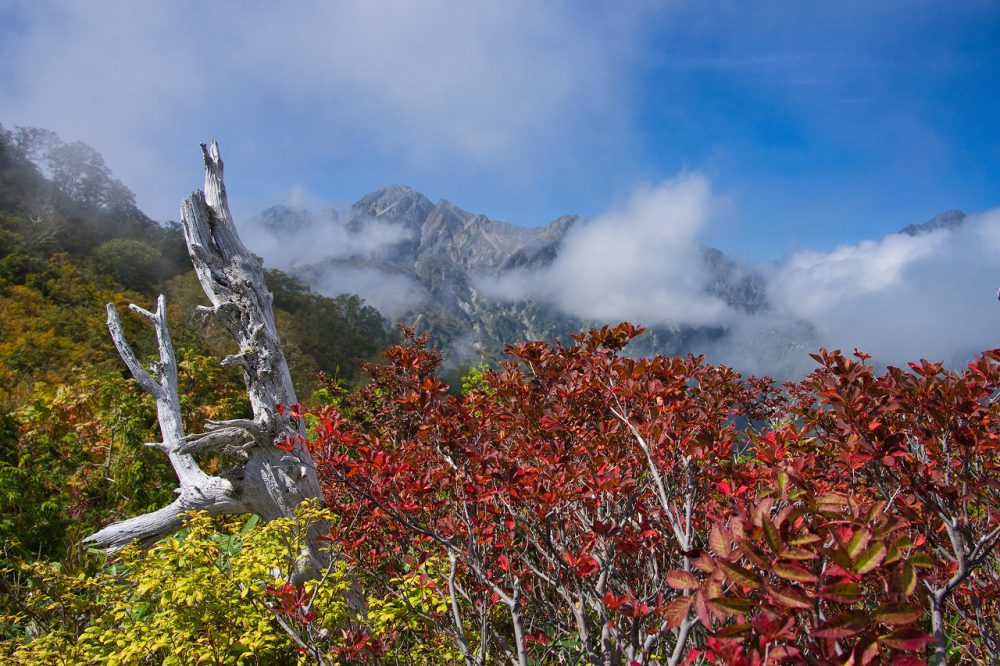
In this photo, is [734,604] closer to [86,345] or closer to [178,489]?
[178,489]

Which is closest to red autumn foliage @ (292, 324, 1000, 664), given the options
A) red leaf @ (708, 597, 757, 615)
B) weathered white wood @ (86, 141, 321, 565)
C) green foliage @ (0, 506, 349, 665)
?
red leaf @ (708, 597, 757, 615)

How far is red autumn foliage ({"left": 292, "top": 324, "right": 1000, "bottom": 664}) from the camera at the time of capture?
852 millimetres

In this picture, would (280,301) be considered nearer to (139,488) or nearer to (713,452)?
(139,488)

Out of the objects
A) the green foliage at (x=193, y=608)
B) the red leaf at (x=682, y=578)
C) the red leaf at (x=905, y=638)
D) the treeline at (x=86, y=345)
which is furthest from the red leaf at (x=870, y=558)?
the treeline at (x=86, y=345)

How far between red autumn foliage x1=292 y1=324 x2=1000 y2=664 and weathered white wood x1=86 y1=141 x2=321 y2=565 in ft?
3.40

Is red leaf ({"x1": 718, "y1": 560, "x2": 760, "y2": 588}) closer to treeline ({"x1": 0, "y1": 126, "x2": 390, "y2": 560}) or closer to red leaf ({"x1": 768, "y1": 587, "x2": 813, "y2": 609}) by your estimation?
red leaf ({"x1": 768, "y1": 587, "x2": 813, "y2": 609})

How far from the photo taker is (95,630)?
92.6 inches

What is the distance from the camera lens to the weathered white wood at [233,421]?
3.66 m

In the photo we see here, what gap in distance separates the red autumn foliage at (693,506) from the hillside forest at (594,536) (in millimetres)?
11

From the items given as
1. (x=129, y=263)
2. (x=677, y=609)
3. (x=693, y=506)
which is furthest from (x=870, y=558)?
(x=129, y=263)

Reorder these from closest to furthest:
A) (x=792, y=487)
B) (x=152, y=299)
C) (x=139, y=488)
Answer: (x=792, y=487) < (x=139, y=488) < (x=152, y=299)

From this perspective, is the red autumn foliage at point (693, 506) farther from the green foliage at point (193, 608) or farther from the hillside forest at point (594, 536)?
the green foliage at point (193, 608)

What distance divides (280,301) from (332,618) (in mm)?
26652

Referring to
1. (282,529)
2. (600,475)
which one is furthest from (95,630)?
(600,475)
